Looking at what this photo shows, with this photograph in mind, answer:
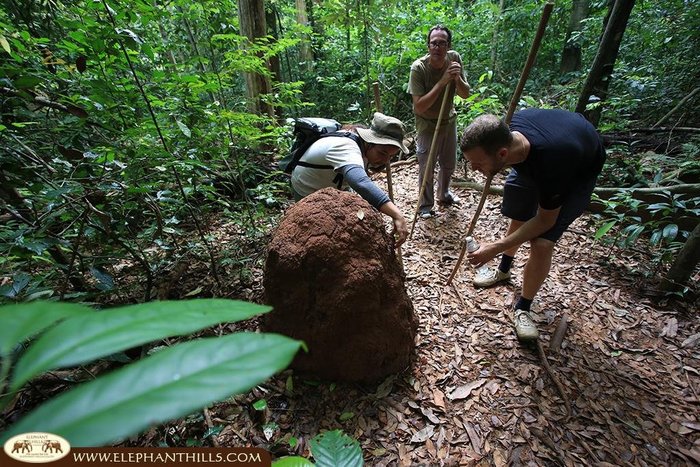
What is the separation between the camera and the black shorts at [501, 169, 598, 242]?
2.54 meters

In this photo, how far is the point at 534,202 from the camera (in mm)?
3031

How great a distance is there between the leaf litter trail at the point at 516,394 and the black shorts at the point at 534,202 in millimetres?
830

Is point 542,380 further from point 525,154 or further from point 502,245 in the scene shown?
point 525,154

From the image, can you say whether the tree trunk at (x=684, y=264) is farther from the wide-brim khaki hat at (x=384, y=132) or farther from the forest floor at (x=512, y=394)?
the wide-brim khaki hat at (x=384, y=132)

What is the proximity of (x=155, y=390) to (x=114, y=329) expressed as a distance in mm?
111

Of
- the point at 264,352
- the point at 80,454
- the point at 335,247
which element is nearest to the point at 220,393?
the point at 264,352

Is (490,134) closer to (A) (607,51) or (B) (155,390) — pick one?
(B) (155,390)

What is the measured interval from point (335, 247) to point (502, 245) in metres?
1.34

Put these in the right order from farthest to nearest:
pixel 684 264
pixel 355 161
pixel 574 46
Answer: pixel 574 46
pixel 684 264
pixel 355 161

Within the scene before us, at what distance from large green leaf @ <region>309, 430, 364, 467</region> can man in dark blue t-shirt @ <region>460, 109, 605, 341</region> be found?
1732 millimetres

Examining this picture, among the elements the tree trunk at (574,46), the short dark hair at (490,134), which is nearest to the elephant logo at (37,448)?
the short dark hair at (490,134)

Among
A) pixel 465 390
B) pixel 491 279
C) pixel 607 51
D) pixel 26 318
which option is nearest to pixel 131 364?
pixel 26 318

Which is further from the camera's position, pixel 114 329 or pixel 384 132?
pixel 384 132

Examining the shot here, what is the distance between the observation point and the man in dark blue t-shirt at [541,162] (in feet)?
7.54
